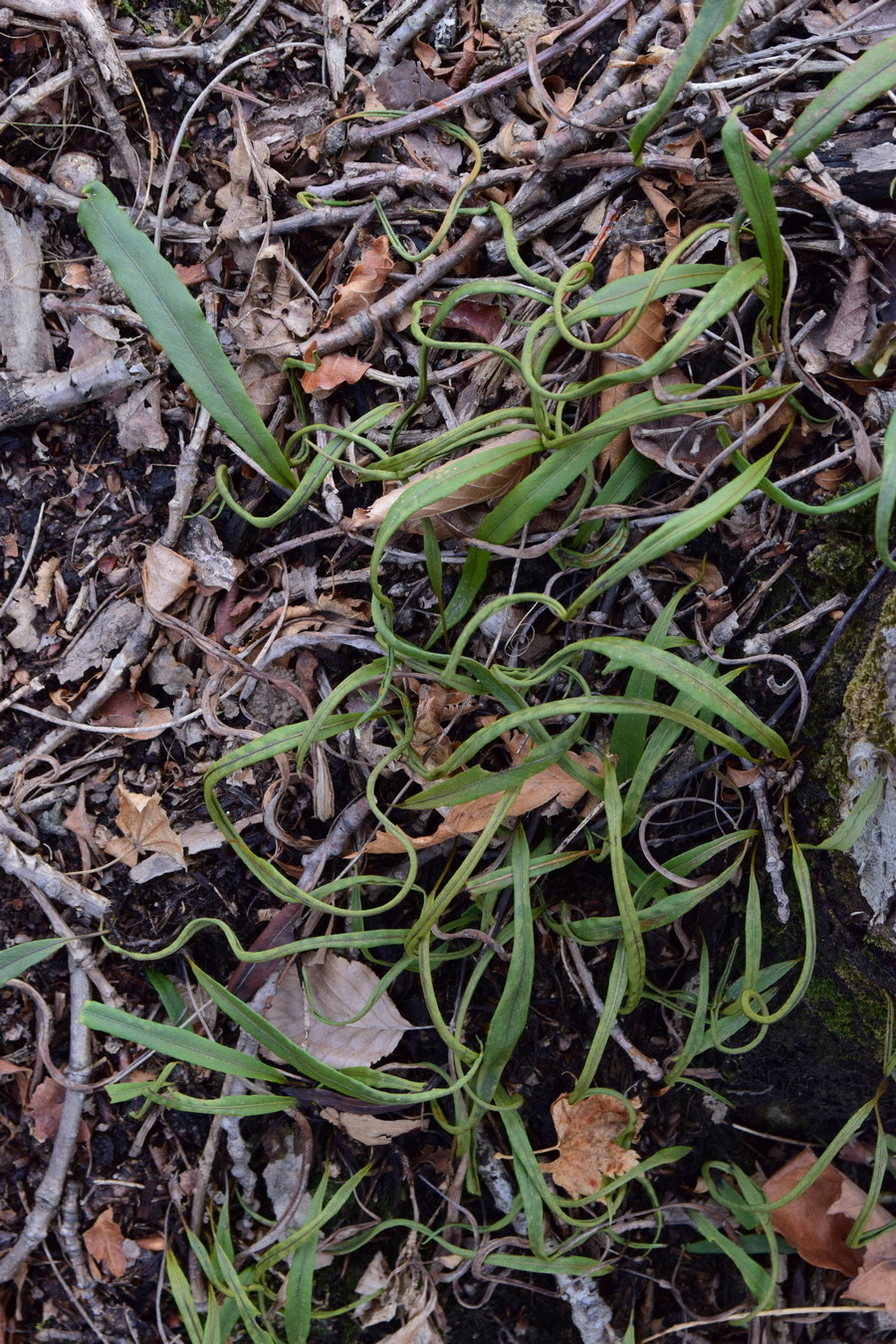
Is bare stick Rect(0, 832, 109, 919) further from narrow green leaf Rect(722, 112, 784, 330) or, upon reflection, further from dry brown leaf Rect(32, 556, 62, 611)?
narrow green leaf Rect(722, 112, 784, 330)

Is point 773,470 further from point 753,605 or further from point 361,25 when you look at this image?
point 361,25

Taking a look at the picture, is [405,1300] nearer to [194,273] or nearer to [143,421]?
[143,421]

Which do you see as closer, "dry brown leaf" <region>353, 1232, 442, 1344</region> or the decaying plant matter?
the decaying plant matter

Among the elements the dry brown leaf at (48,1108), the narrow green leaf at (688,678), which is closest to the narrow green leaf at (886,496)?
the narrow green leaf at (688,678)

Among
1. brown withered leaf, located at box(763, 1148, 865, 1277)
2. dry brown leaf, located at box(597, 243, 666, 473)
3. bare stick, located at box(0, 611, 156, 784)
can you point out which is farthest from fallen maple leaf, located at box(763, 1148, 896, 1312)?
bare stick, located at box(0, 611, 156, 784)

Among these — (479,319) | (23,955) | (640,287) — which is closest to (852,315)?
(640,287)

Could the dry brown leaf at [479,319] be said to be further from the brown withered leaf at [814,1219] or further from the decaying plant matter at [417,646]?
the brown withered leaf at [814,1219]
